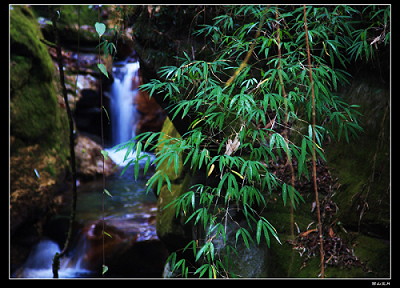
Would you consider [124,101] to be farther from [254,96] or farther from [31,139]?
[254,96]

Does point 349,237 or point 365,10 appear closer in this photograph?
point 349,237

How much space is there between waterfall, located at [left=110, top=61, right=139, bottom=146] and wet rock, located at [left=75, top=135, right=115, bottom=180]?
25.4 inches

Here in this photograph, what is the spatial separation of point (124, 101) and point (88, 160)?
1.79 metres

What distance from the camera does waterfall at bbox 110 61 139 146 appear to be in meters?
6.18

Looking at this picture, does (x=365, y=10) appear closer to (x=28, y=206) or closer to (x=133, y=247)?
(x=133, y=247)

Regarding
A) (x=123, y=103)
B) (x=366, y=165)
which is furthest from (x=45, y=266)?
(x=123, y=103)

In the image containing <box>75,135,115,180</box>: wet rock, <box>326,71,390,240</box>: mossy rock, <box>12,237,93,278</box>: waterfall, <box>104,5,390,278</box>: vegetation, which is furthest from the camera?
<box>75,135,115,180</box>: wet rock

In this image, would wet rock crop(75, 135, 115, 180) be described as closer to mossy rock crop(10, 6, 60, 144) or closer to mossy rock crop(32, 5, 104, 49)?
mossy rock crop(10, 6, 60, 144)

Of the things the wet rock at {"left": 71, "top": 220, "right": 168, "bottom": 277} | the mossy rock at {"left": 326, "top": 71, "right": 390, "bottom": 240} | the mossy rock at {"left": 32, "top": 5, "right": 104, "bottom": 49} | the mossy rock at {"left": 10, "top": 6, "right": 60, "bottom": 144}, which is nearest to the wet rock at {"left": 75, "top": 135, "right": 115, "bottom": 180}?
the mossy rock at {"left": 10, "top": 6, "right": 60, "bottom": 144}

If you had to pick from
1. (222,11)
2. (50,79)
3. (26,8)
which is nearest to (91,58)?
(26,8)

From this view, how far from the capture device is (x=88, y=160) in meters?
5.38

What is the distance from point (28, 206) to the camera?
329 cm

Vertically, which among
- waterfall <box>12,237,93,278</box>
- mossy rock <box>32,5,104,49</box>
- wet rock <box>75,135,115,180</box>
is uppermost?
mossy rock <box>32,5,104,49</box>

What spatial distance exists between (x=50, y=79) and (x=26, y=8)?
144 centimetres
